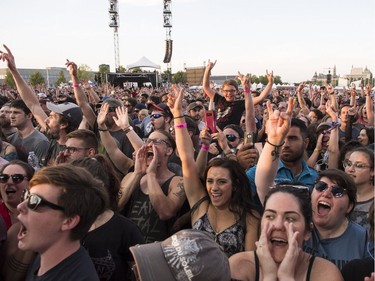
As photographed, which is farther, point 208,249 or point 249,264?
point 249,264

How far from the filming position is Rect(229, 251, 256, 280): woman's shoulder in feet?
6.66

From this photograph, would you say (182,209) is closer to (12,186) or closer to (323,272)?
(12,186)

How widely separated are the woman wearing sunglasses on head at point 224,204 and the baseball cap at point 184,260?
1.19 meters

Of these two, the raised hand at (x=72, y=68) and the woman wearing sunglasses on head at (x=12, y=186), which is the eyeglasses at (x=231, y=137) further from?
the raised hand at (x=72, y=68)

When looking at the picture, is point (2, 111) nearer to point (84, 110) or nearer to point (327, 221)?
point (84, 110)

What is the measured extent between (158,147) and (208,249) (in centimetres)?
206

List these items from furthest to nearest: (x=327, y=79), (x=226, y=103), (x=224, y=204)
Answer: (x=327, y=79) → (x=226, y=103) → (x=224, y=204)

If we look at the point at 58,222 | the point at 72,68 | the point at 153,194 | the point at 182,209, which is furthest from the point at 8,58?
the point at 58,222

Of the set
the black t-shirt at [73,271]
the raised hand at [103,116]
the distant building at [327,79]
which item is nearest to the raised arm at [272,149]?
the black t-shirt at [73,271]

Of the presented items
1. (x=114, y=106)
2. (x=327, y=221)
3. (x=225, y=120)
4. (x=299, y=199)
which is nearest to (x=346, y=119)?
(x=225, y=120)

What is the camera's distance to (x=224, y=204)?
9.53 ft

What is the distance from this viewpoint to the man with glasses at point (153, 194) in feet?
10.2

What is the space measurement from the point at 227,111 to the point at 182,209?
301 cm

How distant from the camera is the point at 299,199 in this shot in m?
2.27
